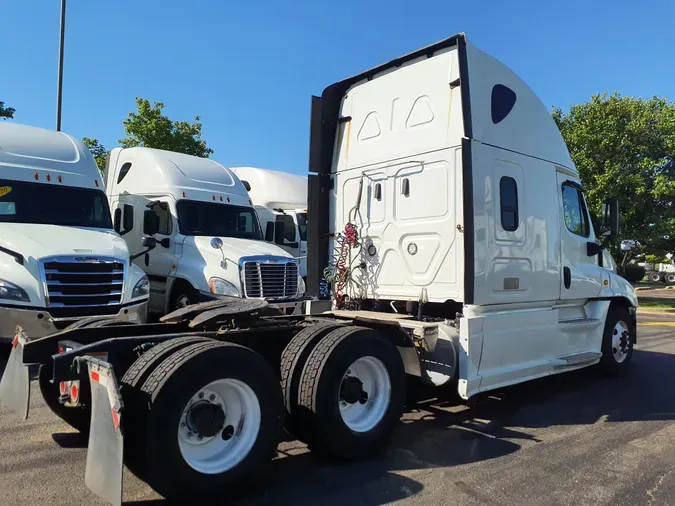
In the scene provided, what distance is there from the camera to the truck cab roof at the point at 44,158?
8.25 metres

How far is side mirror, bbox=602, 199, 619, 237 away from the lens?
7.12 m

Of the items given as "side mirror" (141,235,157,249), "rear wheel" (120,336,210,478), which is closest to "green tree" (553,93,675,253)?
"side mirror" (141,235,157,249)

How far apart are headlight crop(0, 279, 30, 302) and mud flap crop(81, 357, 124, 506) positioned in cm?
413

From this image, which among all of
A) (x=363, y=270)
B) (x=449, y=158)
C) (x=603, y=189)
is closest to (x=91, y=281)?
(x=363, y=270)

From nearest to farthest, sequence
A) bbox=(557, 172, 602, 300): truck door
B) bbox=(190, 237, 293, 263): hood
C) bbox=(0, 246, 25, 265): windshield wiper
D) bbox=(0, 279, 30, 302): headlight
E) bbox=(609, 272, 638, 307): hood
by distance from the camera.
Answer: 1. bbox=(557, 172, 602, 300): truck door
2. bbox=(0, 279, 30, 302): headlight
3. bbox=(0, 246, 25, 265): windshield wiper
4. bbox=(609, 272, 638, 307): hood
5. bbox=(190, 237, 293, 263): hood

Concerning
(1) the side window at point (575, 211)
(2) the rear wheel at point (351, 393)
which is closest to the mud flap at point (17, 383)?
(2) the rear wheel at point (351, 393)

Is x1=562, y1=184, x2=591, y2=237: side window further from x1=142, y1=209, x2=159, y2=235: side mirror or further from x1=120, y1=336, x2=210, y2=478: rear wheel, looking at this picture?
x1=142, y1=209, x2=159, y2=235: side mirror

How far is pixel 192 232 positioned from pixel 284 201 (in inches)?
190

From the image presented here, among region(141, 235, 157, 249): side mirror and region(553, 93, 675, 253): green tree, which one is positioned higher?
region(553, 93, 675, 253): green tree

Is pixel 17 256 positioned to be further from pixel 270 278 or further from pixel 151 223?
pixel 270 278

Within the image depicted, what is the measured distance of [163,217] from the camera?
412 inches

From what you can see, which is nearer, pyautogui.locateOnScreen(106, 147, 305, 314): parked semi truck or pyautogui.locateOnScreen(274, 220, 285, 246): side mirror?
pyautogui.locateOnScreen(106, 147, 305, 314): parked semi truck

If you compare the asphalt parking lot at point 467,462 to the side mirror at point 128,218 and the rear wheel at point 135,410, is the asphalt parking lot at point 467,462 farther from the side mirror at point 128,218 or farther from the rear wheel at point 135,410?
the side mirror at point 128,218

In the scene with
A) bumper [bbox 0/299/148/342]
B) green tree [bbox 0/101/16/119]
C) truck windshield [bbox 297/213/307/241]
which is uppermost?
green tree [bbox 0/101/16/119]
